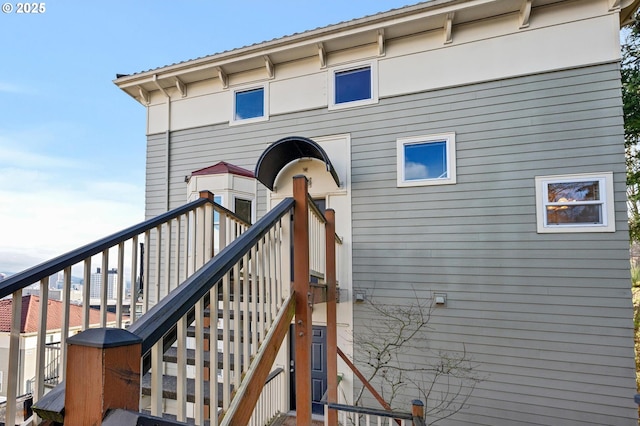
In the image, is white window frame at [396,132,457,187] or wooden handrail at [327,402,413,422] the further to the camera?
white window frame at [396,132,457,187]

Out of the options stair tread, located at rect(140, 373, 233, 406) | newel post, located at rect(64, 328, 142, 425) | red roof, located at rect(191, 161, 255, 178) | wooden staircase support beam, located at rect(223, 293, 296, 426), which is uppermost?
red roof, located at rect(191, 161, 255, 178)

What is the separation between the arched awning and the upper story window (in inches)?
40.9

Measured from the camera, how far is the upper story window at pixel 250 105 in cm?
618

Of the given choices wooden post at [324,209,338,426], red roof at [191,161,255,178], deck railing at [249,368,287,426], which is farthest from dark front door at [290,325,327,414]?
red roof at [191,161,255,178]

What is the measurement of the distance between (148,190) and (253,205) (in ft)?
8.03

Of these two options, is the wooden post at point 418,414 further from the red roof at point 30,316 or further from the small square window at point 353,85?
the small square window at point 353,85

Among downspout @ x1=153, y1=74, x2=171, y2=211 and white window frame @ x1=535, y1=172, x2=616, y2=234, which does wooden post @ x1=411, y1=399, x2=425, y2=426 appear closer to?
white window frame @ x1=535, y1=172, x2=616, y2=234

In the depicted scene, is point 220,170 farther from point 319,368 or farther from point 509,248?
point 509,248

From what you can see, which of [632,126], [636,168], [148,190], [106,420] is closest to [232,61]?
[148,190]

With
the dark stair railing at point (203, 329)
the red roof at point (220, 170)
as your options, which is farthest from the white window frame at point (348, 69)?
the dark stair railing at point (203, 329)

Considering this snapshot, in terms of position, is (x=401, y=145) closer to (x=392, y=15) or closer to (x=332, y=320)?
(x=392, y=15)

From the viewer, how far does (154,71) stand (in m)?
6.43

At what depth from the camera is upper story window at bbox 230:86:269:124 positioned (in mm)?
6184

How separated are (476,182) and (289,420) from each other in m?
4.71
